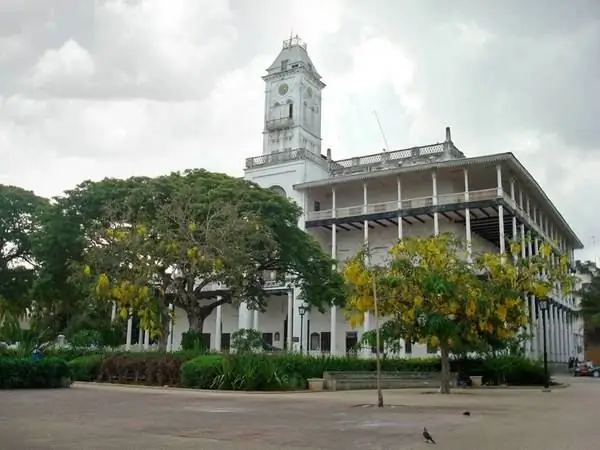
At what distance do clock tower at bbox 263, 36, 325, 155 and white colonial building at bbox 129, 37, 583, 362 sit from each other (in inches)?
3.4

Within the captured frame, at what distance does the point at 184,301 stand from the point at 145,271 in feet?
12.0

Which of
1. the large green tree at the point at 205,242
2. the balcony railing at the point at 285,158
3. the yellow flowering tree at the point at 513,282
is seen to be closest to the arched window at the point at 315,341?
A: the large green tree at the point at 205,242

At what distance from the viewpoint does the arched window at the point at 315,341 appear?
4519cm

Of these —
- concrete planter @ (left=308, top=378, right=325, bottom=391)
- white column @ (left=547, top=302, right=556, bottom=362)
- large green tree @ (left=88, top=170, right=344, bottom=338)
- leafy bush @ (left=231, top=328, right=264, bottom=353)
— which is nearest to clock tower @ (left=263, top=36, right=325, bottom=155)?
large green tree @ (left=88, top=170, right=344, bottom=338)

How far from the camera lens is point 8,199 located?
137 ft

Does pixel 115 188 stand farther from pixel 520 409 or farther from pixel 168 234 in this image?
pixel 520 409

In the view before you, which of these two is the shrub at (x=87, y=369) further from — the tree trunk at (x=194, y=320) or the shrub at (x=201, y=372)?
the shrub at (x=201, y=372)

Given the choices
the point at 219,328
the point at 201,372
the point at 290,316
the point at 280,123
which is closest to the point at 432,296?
the point at 201,372

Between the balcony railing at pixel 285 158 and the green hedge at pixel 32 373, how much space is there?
28402mm

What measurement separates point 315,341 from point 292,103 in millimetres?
18388

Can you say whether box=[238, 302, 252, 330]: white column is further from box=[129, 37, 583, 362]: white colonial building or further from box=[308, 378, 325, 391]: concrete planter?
box=[308, 378, 325, 391]: concrete planter

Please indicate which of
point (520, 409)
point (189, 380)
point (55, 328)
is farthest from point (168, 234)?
point (55, 328)

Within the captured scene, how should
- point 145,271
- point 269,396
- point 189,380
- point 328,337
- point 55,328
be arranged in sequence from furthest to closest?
point 328,337 → point 55,328 → point 145,271 → point 189,380 → point 269,396

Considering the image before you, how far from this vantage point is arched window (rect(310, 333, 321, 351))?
45188 mm
